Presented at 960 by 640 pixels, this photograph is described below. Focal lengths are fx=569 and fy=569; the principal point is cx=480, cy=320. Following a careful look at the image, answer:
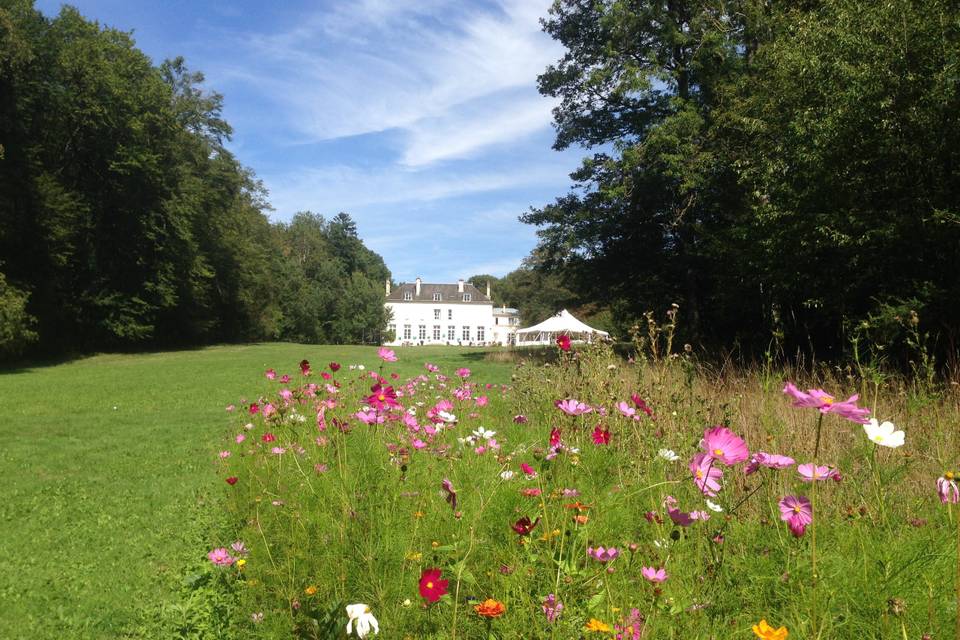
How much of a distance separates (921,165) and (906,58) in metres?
1.55

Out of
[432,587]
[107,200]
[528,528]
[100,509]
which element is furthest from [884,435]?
[107,200]

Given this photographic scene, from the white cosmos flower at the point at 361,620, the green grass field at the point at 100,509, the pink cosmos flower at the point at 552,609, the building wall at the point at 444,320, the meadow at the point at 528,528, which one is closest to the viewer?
the white cosmos flower at the point at 361,620

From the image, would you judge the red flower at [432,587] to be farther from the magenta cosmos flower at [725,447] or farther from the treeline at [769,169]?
the treeline at [769,169]

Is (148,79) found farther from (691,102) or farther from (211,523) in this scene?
(211,523)

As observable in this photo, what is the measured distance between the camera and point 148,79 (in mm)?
23609

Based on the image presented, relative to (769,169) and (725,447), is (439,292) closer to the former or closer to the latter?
(769,169)

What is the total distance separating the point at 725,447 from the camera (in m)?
1.22

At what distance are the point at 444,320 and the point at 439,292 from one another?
352 centimetres

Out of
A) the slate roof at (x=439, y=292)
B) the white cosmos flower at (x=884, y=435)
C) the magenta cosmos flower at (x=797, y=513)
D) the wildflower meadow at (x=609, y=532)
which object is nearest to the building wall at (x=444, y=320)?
the slate roof at (x=439, y=292)

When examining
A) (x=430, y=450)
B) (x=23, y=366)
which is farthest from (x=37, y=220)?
(x=430, y=450)

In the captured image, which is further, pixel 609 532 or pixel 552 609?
pixel 609 532

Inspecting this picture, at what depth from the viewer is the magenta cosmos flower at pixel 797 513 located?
113cm

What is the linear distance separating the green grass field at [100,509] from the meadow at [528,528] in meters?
0.02

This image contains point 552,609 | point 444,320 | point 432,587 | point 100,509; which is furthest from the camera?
point 444,320
